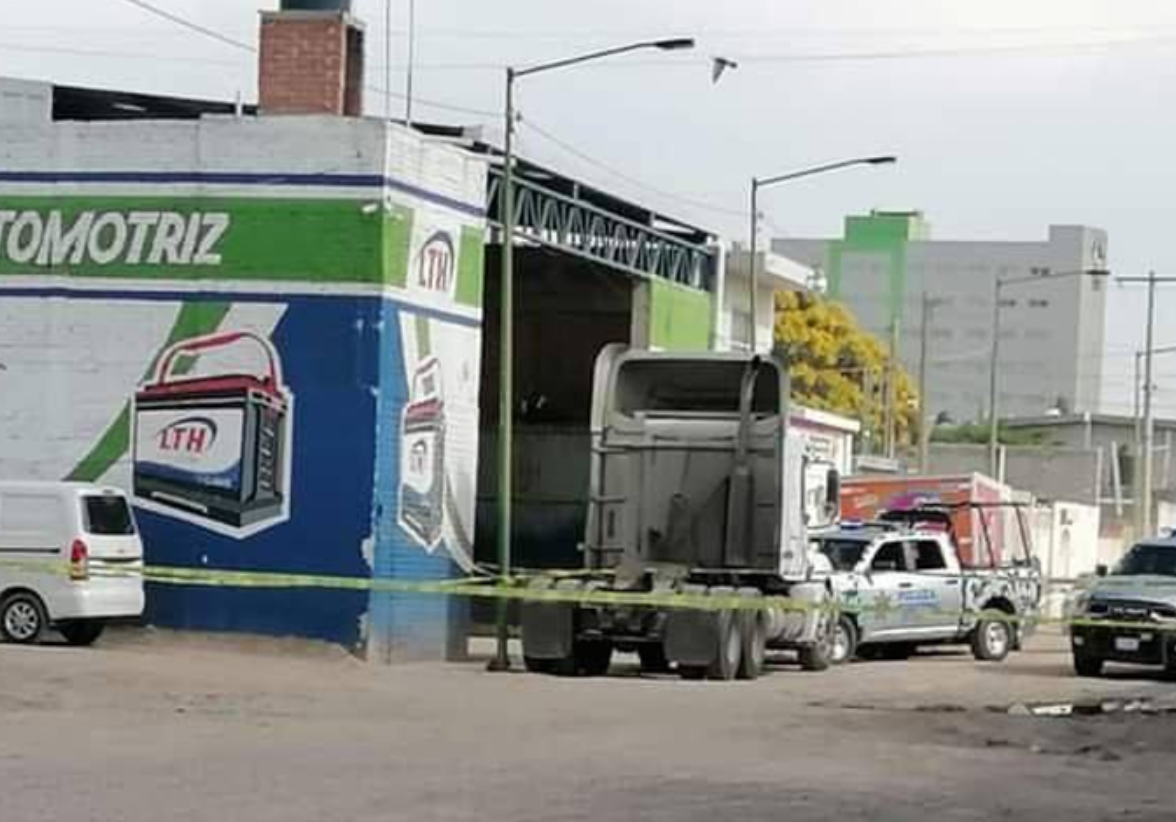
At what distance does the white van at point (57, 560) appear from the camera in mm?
26484

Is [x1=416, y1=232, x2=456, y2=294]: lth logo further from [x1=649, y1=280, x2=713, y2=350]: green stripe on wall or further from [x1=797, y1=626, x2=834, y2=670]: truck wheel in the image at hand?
[x1=649, y1=280, x2=713, y2=350]: green stripe on wall

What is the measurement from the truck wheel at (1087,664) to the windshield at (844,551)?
3303mm

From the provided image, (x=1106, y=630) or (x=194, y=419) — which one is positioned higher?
(x=194, y=419)

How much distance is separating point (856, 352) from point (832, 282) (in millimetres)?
53031

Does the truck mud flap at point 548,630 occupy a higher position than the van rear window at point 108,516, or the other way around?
the van rear window at point 108,516

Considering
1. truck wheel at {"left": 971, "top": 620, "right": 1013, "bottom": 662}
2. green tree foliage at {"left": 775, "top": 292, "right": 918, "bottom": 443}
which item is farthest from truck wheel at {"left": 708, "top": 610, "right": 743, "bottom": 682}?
green tree foliage at {"left": 775, "top": 292, "right": 918, "bottom": 443}

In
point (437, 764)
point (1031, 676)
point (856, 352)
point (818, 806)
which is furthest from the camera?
point (856, 352)

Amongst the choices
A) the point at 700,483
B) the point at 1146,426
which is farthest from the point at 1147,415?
the point at 700,483

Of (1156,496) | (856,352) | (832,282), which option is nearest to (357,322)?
(856,352)

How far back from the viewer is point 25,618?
26.7 metres

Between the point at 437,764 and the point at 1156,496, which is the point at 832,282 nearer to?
the point at 1156,496

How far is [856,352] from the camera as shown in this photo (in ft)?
314

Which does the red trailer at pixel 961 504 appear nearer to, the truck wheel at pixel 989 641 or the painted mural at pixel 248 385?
the truck wheel at pixel 989 641

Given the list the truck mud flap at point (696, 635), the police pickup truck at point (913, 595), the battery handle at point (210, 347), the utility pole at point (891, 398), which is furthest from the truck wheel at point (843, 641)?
the utility pole at point (891, 398)
